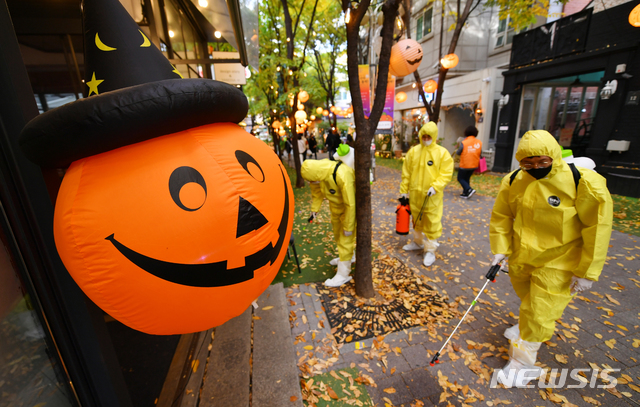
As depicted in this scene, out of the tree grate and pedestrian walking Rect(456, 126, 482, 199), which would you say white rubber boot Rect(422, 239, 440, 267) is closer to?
the tree grate

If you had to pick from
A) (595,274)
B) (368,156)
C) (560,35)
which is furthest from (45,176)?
(560,35)

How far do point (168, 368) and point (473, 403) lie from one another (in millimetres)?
3527

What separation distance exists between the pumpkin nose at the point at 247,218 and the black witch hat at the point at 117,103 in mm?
483

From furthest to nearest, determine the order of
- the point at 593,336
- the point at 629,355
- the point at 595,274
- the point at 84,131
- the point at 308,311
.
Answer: the point at 308,311 → the point at 593,336 → the point at 629,355 → the point at 595,274 → the point at 84,131

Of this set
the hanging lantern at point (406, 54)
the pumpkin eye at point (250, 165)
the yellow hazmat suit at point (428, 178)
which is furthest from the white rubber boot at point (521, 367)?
the hanging lantern at point (406, 54)

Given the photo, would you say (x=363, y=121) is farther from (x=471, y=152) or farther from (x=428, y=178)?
(x=471, y=152)

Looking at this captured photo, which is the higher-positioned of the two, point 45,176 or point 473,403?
point 45,176

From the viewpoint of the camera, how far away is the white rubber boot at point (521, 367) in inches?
116

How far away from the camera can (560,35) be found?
35.5ft

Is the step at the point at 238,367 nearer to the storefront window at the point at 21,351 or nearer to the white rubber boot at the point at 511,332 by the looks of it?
the storefront window at the point at 21,351

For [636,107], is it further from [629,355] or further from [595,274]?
[595,274]

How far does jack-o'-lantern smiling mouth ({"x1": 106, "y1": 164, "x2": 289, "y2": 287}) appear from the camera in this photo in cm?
110

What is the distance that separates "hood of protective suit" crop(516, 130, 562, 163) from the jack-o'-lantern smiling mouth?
2.67 meters

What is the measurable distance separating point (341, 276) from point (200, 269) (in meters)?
4.03
